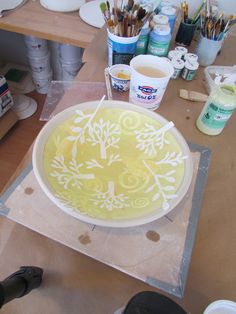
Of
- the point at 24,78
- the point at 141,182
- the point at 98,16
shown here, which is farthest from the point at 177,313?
the point at 24,78

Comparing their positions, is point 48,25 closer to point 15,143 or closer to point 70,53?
point 70,53

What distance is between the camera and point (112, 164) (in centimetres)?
47

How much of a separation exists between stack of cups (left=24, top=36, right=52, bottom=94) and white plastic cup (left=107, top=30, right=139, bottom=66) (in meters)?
0.85

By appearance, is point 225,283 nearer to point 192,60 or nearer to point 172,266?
point 172,266

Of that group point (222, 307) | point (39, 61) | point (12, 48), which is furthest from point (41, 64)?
point (222, 307)

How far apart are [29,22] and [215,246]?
3.20ft

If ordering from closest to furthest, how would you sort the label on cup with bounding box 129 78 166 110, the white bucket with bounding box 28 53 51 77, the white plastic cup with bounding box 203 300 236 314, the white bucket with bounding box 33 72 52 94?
the white plastic cup with bounding box 203 300 236 314 → the label on cup with bounding box 129 78 166 110 → the white bucket with bounding box 28 53 51 77 → the white bucket with bounding box 33 72 52 94

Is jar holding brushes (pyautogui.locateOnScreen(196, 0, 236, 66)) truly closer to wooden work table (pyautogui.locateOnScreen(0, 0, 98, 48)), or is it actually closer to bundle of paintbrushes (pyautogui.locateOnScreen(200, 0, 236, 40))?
bundle of paintbrushes (pyautogui.locateOnScreen(200, 0, 236, 40))

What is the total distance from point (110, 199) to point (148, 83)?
0.26m

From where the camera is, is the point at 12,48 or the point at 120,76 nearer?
the point at 120,76

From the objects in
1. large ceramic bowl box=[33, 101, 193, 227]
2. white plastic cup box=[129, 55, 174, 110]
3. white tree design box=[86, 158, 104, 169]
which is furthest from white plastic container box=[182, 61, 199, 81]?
white tree design box=[86, 158, 104, 169]

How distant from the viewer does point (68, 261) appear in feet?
1.22

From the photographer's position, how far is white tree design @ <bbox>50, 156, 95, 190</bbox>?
0.41m

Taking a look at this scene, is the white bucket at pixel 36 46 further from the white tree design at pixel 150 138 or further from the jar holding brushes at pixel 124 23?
the white tree design at pixel 150 138
